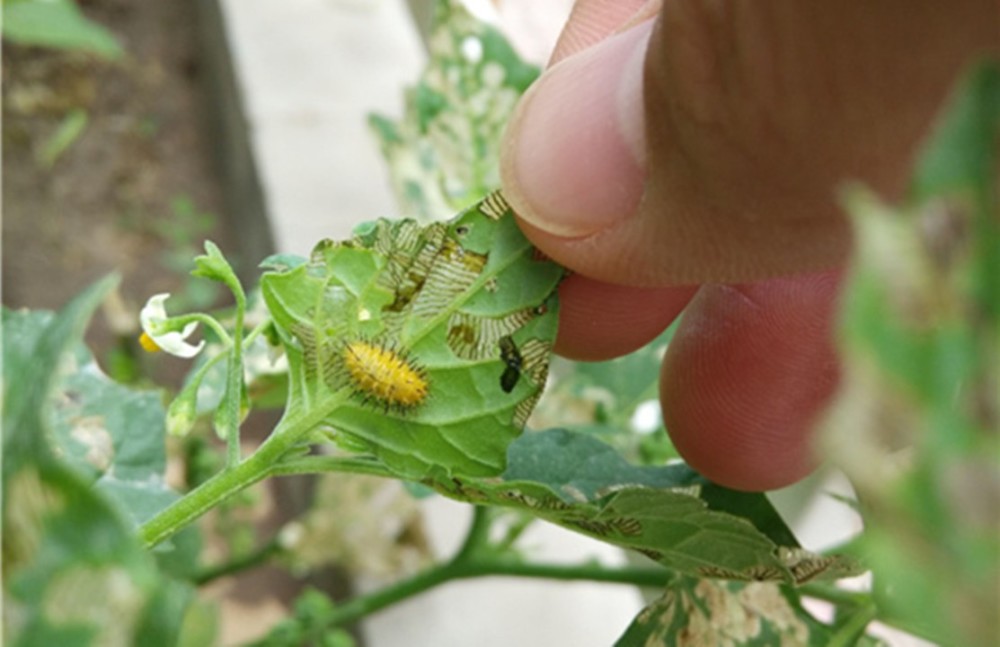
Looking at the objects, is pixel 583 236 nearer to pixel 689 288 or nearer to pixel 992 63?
pixel 689 288

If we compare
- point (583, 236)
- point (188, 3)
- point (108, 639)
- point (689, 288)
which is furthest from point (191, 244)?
point (108, 639)

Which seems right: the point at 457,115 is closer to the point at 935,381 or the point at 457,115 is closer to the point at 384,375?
the point at 384,375

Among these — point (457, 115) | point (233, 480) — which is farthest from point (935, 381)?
point (457, 115)

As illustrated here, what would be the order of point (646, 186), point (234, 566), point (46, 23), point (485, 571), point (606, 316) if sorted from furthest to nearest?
1. point (46, 23)
2. point (234, 566)
3. point (485, 571)
4. point (606, 316)
5. point (646, 186)

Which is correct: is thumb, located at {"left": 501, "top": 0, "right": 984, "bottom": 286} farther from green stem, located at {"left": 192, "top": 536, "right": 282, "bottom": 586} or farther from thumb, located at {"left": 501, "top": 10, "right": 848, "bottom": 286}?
green stem, located at {"left": 192, "top": 536, "right": 282, "bottom": 586}

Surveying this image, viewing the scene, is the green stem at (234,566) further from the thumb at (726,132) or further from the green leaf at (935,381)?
the green leaf at (935,381)

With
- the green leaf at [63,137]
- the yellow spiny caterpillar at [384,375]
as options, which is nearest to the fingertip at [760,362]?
the yellow spiny caterpillar at [384,375]

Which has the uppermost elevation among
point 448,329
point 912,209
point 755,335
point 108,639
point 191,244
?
point 912,209
